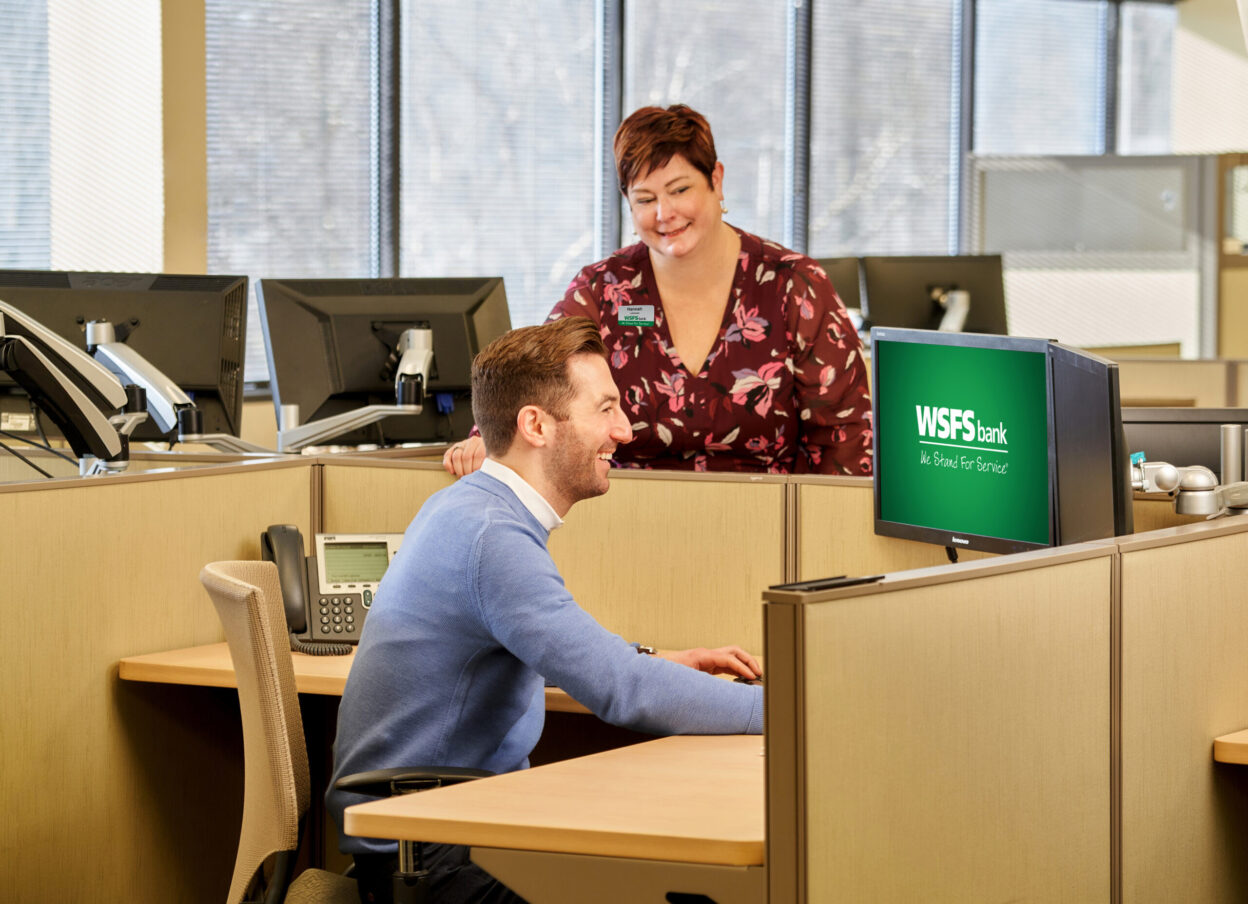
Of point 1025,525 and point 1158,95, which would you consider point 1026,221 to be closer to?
point 1158,95

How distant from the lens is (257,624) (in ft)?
6.25

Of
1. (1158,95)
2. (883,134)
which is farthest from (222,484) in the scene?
(1158,95)

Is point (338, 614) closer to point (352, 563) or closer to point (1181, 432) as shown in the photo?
point (352, 563)

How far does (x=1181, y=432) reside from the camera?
7.87 feet

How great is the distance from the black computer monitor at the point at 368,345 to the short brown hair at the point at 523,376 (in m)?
1.03

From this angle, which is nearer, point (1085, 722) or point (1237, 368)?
point (1085, 722)

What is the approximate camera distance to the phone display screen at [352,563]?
2.73m

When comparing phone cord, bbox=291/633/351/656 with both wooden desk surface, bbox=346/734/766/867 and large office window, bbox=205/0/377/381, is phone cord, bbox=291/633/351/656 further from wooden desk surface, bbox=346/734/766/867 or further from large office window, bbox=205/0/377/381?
large office window, bbox=205/0/377/381

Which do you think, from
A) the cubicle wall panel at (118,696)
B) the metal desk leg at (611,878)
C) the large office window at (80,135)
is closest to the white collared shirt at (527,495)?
the metal desk leg at (611,878)

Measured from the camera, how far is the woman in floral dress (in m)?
2.84

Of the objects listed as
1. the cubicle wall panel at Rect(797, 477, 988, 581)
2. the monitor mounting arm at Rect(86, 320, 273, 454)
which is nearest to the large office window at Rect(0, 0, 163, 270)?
the monitor mounting arm at Rect(86, 320, 273, 454)

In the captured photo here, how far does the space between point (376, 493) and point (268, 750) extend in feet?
3.02

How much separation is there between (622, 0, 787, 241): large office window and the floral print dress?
411cm

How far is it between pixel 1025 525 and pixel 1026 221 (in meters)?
5.00
